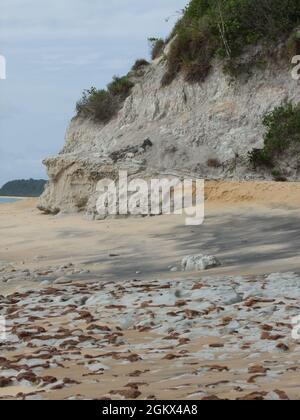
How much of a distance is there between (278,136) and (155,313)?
47.1 ft

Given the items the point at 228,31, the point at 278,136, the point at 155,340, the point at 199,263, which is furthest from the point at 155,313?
the point at 228,31

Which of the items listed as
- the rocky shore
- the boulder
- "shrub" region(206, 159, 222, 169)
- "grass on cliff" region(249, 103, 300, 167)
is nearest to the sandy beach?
the rocky shore

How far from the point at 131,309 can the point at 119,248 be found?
17.7ft

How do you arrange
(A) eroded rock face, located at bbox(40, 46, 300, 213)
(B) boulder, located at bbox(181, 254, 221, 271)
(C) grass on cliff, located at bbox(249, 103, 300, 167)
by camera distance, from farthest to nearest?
(A) eroded rock face, located at bbox(40, 46, 300, 213) < (C) grass on cliff, located at bbox(249, 103, 300, 167) < (B) boulder, located at bbox(181, 254, 221, 271)

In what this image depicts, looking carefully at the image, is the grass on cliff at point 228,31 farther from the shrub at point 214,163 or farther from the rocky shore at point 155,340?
the rocky shore at point 155,340

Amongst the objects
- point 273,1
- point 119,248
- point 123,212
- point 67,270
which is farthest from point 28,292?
point 273,1

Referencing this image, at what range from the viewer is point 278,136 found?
2034cm

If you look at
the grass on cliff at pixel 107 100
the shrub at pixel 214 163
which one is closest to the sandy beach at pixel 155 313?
the shrub at pixel 214 163

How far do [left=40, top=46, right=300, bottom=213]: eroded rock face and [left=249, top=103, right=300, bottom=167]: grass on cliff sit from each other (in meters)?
0.48

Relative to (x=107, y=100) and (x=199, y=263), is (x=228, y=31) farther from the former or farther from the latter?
(x=199, y=263)

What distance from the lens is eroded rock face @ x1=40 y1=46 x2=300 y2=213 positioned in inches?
806

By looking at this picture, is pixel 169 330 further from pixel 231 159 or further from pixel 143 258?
pixel 231 159

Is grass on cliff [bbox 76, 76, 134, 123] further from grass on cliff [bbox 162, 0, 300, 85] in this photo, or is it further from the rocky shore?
the rocky shore
